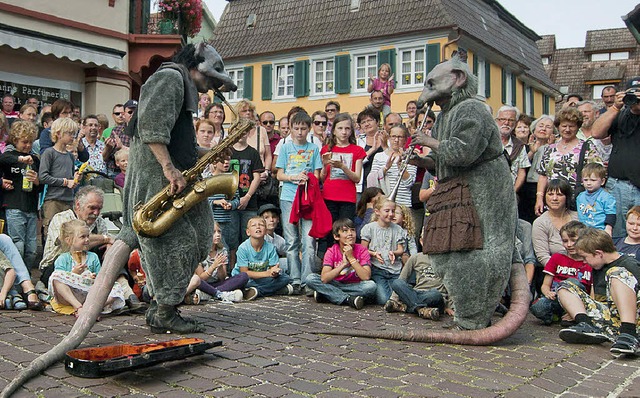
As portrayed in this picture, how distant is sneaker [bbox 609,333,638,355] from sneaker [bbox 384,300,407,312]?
217 centimetres

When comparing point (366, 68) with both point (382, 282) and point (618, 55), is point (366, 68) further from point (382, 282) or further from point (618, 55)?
point (618, 55)

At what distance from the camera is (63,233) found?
21.9 ft

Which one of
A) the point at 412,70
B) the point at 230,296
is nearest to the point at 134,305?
the point at 230,296

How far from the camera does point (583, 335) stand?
564cm

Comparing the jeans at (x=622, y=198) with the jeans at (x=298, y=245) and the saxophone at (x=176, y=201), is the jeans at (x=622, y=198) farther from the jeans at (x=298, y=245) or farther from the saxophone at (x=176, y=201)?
the saxophone at (x=176, y=201)

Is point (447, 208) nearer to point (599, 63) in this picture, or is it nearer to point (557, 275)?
point (557, 275)

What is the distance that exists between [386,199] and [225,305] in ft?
6.92

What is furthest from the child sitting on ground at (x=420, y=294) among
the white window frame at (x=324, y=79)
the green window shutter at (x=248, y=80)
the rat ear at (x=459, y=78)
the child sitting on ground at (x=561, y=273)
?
the green window shutter at (x=248, y=80)

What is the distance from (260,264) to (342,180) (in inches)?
55.5

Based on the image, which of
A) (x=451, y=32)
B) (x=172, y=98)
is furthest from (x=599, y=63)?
(x=172, y=98)

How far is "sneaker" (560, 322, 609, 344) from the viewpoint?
5.64 metres

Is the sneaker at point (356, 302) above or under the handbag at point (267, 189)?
under

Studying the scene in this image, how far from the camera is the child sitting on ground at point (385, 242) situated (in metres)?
7.73

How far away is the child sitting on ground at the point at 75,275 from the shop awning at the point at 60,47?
7521 millimetres
